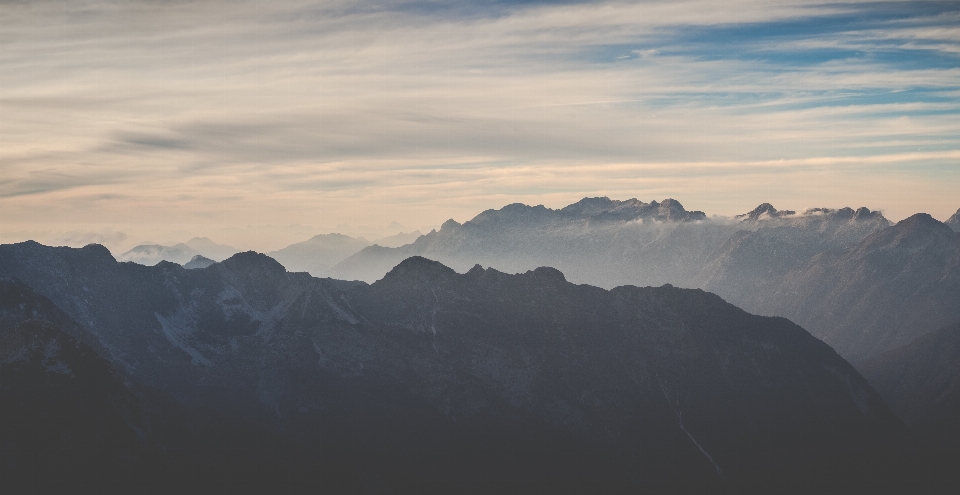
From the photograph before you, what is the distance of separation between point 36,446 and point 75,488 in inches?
568

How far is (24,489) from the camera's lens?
18825 centimetres

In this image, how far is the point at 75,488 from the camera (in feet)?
647

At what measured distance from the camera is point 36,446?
200 metres

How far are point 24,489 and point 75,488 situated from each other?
1181 centimetres

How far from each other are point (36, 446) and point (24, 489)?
1373cm
